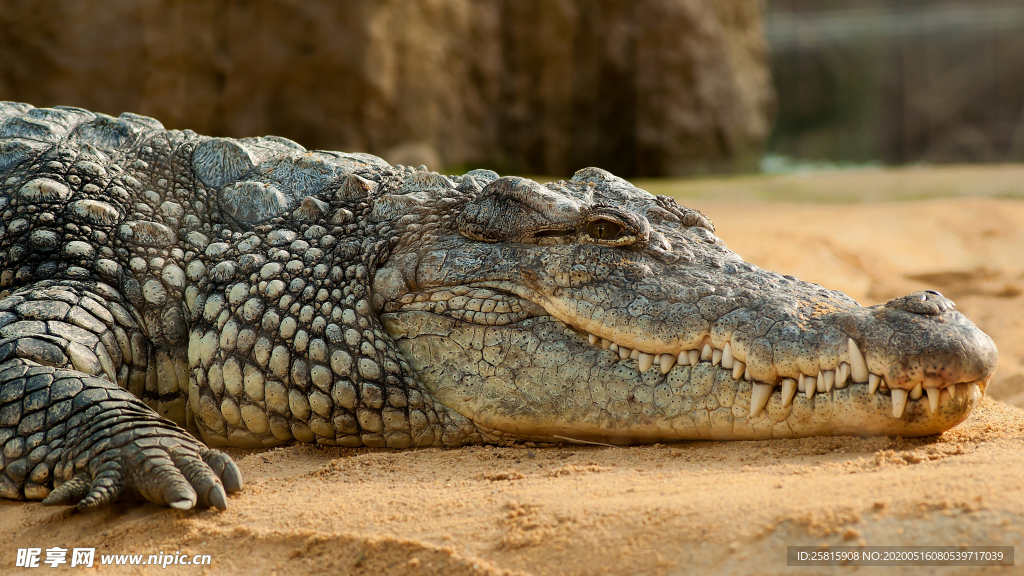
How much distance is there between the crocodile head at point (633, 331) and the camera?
2.42m

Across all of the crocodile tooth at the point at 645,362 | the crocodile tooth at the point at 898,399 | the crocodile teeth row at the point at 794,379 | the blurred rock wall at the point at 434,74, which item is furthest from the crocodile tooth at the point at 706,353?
the blurred rock wall at the point at 434,74

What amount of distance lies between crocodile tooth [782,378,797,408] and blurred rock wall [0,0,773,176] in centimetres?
828

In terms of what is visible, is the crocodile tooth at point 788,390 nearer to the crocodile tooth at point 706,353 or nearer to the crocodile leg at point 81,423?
the crocodile tooth at point 706,353

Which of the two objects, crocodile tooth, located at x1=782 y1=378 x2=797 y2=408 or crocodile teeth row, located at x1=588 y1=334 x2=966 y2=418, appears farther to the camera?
crocodile tooth, located at x1=782 y1=378 x2=797 y2=408

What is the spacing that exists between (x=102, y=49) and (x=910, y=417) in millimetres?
9365

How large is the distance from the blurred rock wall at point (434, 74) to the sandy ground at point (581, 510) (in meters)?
7.83

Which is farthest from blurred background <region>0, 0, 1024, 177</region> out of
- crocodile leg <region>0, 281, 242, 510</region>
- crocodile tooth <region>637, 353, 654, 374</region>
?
crocodile tooth <region>637, 353, 654, 374</region>

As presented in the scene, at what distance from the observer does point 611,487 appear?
7.62 ft

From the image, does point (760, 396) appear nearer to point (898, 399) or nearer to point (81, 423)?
point (898, 399)

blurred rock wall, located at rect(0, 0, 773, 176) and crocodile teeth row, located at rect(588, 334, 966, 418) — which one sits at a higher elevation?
blurred rock wall, located at rect(0, 0, 773, 176)

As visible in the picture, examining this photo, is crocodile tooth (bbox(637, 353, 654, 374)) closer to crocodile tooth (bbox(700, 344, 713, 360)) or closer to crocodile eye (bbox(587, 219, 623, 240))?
crocodile tooth (bbox(700, 344, 713, 360))

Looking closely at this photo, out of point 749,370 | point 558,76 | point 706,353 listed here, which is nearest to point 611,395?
point 706,353

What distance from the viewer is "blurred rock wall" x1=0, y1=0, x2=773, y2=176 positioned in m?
9.27

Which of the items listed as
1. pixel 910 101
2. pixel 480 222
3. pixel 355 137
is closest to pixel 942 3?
pixel 910 101
